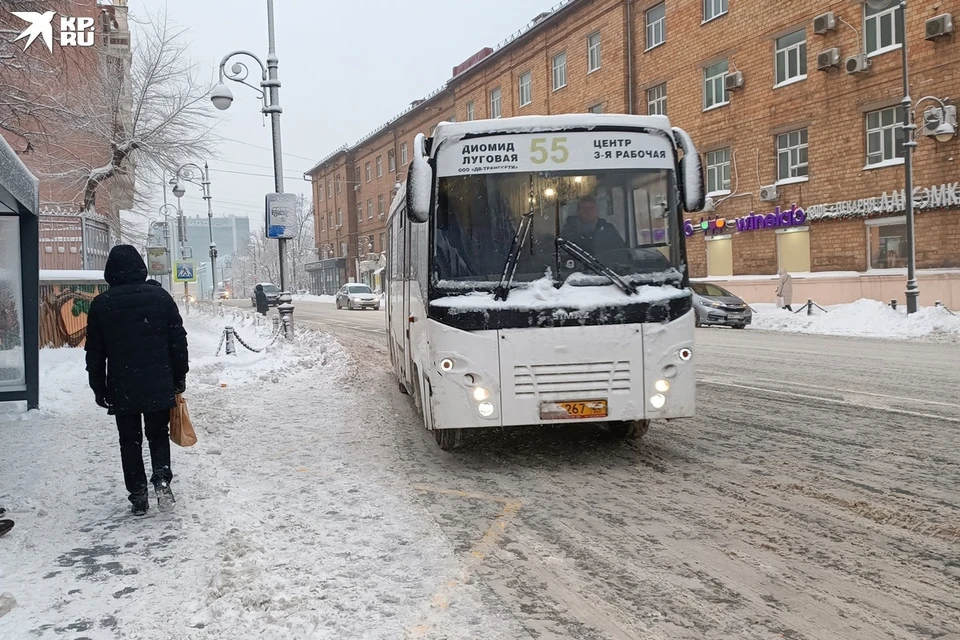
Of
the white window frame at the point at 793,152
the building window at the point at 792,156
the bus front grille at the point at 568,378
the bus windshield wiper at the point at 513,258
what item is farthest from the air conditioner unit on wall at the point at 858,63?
the bus front grille at the point at 568,378

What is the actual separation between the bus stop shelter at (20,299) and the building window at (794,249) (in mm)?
24661

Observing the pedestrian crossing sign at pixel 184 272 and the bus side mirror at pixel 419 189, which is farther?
the pedestrian crossing sign at pixel 184 272

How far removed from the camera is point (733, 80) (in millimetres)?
28906

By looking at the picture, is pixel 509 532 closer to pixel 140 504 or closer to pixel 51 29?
pixel 140 504

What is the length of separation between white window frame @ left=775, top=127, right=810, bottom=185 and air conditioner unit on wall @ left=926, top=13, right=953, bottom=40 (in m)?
5.02

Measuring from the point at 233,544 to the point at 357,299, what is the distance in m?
40.9

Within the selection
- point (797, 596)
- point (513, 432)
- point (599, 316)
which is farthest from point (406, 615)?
point (513, 432)

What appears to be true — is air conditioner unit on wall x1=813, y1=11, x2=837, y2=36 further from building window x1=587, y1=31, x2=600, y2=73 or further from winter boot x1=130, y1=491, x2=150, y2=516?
winter boot x1=130, y1=491, x2=150, y2=516

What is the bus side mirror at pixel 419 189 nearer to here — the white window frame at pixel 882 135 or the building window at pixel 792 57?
the white window frame at pixel 882 135

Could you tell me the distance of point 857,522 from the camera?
182 inches

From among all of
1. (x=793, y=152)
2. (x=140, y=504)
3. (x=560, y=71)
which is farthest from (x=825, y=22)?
(x=140, y=504)

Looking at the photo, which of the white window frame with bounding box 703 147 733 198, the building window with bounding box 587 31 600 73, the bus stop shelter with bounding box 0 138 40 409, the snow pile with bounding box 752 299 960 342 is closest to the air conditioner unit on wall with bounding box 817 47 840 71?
the white window frame with bounding box 703 147 733 198

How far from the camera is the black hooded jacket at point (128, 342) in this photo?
502 centimetres

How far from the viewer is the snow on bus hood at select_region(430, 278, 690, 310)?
5.94 meters
